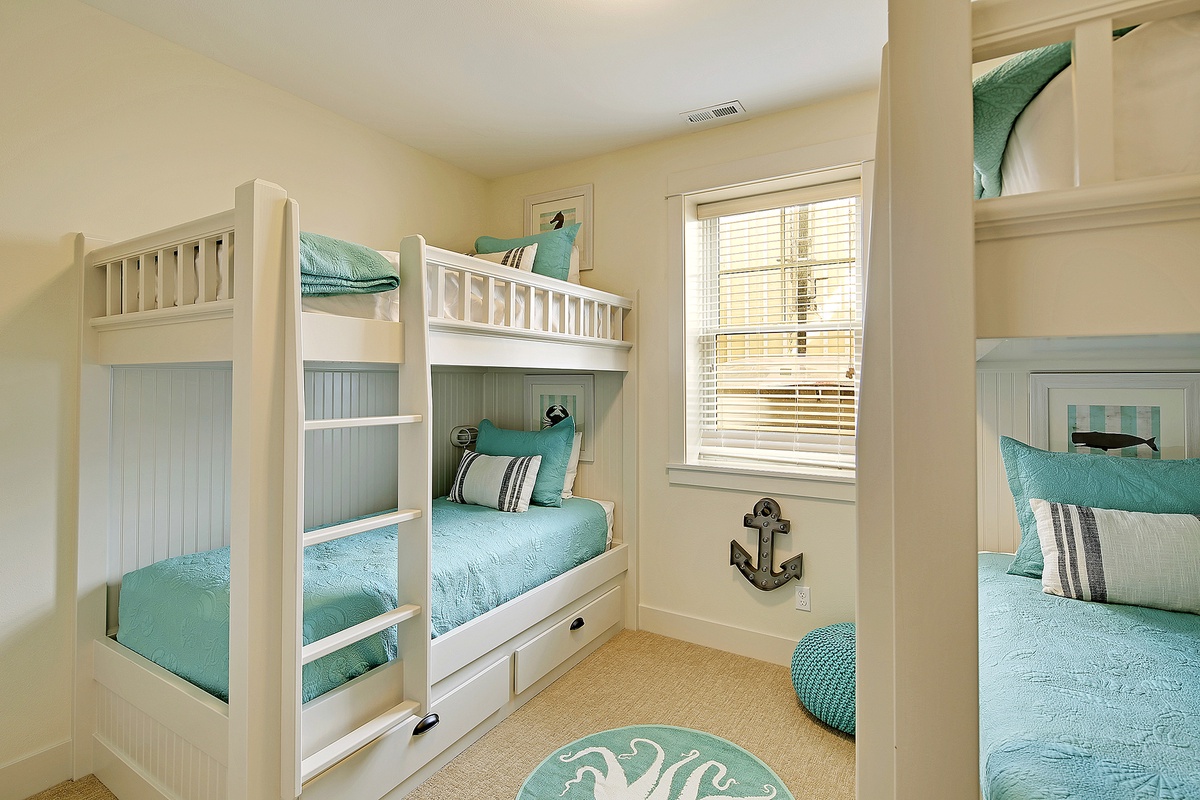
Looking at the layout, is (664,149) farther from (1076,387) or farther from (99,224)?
(99,224)

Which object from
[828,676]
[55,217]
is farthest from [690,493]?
[55,217]

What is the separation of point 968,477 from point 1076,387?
208 centimetres

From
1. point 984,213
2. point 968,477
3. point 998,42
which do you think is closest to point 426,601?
point 968,477

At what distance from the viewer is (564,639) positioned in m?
2.58

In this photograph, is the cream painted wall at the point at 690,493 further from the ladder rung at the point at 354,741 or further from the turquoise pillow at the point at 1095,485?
the ladder rung at the point at 354,741

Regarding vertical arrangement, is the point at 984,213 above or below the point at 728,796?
above

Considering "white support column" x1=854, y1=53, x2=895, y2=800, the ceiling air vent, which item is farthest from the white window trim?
"white support column" x1=854, y1=53, x2=895, y2=800

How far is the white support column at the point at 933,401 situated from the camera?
61 centimetres

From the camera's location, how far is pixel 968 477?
2.02 ft

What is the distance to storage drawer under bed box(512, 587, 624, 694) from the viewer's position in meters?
2.33

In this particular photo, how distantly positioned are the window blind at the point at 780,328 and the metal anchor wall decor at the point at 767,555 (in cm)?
25

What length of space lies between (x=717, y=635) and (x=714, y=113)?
2522 millimetres

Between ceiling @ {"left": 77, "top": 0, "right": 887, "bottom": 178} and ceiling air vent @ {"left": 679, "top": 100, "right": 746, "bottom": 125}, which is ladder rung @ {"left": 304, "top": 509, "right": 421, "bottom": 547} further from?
ceiling air vent @ {"left": 679, "top": 100, "right": 746, "bottom": 125}

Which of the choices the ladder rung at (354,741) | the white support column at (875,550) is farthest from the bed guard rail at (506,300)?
the white support column at (875,550)
